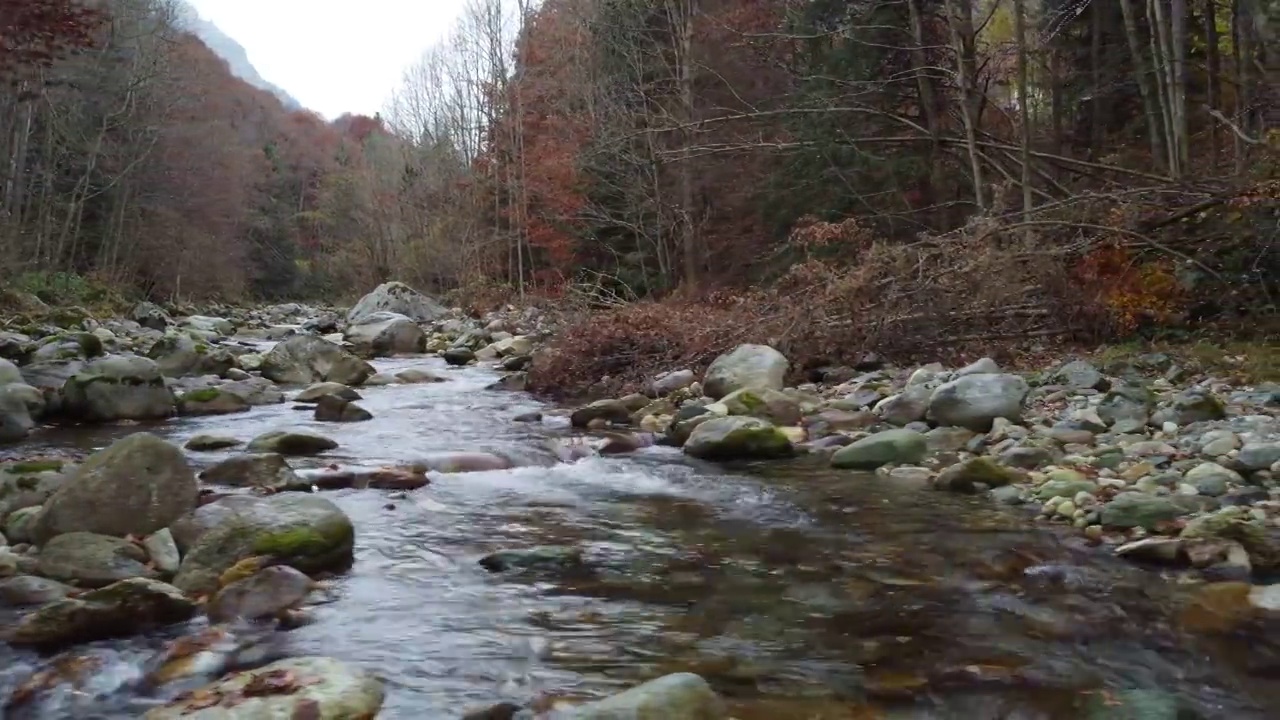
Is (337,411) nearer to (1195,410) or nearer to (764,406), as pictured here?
(764,406)

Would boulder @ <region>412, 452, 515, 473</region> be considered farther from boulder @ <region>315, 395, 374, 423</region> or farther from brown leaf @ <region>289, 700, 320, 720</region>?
brown leaf @ <region>289, 700, 320, 720</region>

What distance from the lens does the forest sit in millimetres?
9734

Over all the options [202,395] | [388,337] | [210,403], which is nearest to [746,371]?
[210,403]

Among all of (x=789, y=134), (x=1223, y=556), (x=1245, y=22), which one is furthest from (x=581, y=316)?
(x=1223, y=556)

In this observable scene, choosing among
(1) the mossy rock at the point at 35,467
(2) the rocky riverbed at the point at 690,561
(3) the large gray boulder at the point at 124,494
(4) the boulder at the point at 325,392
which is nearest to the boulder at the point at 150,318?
(4) the boulder at the point at 325,392

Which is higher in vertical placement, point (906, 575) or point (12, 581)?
point (12, 581)

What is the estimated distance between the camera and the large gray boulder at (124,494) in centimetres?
496

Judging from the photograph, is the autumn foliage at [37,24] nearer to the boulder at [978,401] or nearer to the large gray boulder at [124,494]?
the large gray boulder at [124,494]

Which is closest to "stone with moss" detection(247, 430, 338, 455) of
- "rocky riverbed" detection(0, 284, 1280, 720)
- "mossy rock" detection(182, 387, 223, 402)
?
"rocky riverbed" detection(0, 284, 1280, 720)

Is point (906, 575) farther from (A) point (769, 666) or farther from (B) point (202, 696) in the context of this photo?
(B) point (202, 696)

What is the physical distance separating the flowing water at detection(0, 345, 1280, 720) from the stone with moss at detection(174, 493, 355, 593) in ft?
0.66

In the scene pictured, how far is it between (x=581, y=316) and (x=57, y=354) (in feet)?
21.3

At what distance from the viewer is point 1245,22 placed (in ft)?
35.2

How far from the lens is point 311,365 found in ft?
44.7
